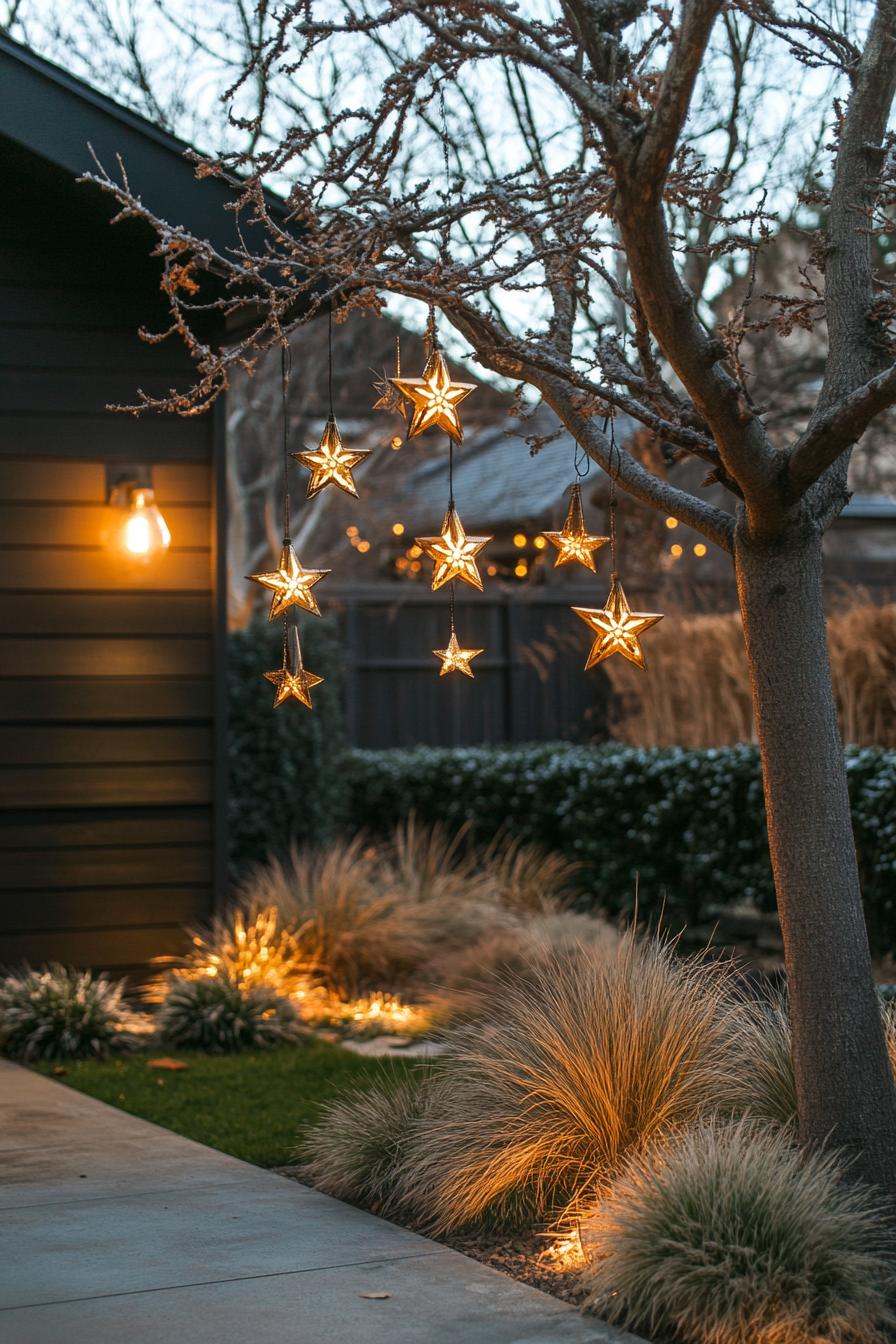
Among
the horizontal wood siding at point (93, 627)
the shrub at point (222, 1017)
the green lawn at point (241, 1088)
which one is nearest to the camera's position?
the green lawn at point (241, 1088)

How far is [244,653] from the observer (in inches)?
382

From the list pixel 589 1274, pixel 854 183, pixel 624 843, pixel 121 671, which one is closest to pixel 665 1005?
pixel 589 1274

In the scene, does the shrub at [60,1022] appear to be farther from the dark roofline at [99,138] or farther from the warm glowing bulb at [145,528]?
the dark roofline at [99,138]

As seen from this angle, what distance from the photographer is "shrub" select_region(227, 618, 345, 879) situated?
965cm

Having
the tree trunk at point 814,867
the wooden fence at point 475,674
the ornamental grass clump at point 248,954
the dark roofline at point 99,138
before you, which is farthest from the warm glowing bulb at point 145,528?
the wooden fence at point 475,674

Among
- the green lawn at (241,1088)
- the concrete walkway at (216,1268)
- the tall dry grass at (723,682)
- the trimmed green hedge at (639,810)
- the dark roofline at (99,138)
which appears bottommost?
the green lawn at (241,1088)

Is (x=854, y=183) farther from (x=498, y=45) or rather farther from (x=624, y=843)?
(x=624, y=843)

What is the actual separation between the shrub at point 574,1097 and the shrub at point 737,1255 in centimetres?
54

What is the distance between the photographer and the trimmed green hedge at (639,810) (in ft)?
25.3

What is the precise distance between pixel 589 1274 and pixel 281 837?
21.6 feet

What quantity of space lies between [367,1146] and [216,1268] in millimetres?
871

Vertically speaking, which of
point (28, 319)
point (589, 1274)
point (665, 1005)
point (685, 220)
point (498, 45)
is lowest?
point (589, 1274)

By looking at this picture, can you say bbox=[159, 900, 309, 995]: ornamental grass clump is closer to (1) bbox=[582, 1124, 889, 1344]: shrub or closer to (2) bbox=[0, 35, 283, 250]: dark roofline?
(2) bbox=[0, 35, 283, 250]: dark roofline

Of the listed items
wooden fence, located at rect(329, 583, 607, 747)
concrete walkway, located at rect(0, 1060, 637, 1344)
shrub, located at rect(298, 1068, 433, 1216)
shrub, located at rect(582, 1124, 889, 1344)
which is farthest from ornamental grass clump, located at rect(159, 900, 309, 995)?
wooden fence, located at rect(329, 583, 607, 747)
